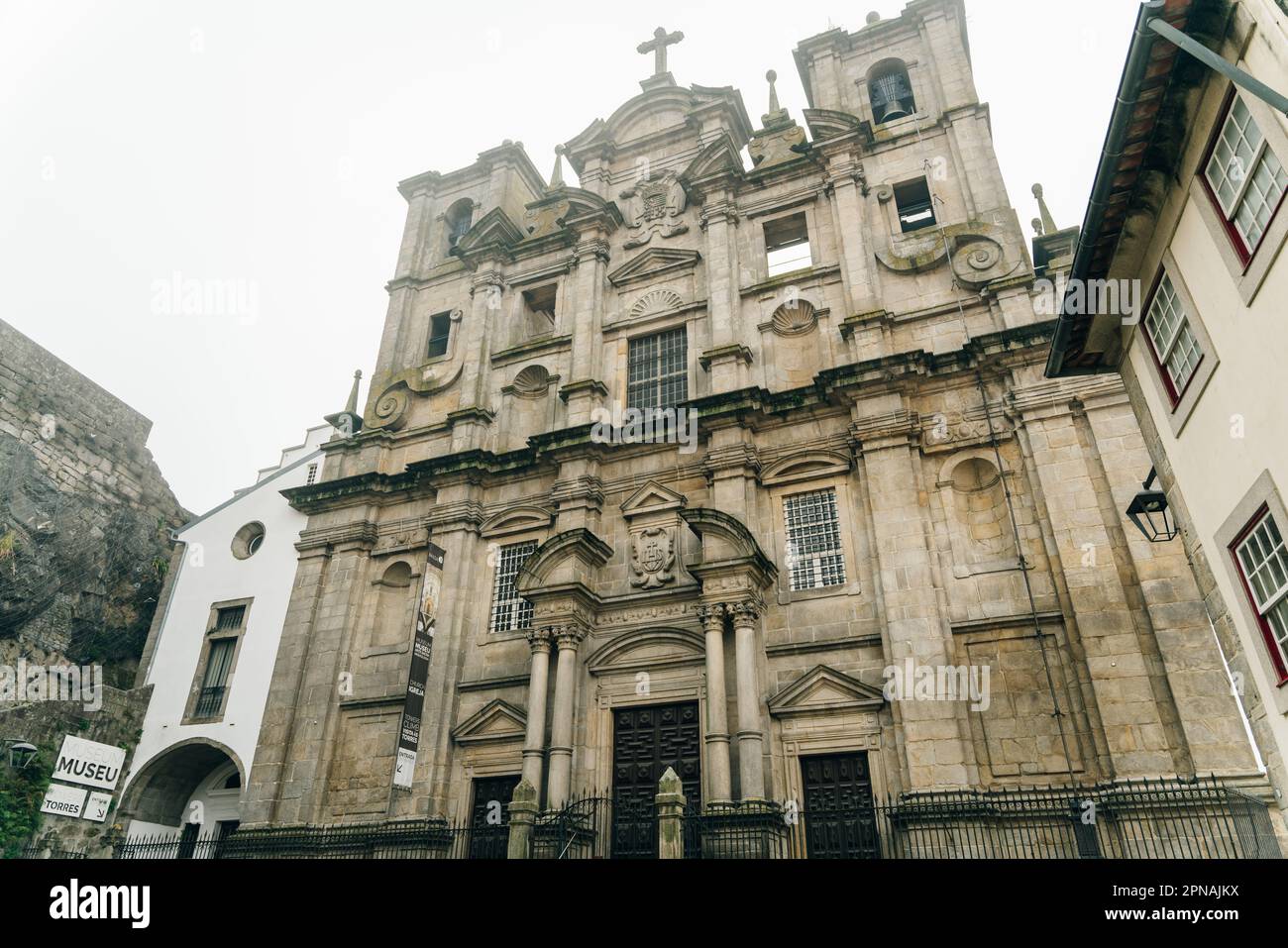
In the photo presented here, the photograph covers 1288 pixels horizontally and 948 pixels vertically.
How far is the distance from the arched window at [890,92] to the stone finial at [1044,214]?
441 centimetres

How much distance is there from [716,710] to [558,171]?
60.7 feet

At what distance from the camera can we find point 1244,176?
864 cm

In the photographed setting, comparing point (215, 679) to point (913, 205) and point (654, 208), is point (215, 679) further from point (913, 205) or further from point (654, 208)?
point (913, 205)

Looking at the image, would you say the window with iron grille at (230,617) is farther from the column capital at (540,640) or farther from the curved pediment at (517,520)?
the column capital at (540,640)

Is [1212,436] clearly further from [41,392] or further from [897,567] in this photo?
[41,392]

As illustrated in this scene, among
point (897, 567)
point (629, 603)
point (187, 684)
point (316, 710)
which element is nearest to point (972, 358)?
point (897, 567)

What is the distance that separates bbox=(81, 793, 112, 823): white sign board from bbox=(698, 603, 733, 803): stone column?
1381cm

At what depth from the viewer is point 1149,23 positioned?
8297 mm

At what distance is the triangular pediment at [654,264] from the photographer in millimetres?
22094

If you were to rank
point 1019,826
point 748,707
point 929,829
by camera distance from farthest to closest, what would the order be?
1. point 748,707
2. point 929,829
3. point 1019,826

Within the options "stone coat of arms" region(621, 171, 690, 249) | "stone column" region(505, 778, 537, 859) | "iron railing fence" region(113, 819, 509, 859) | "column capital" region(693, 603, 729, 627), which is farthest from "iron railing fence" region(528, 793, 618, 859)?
"stone coat of arms" region(621, 171, 690, 249)

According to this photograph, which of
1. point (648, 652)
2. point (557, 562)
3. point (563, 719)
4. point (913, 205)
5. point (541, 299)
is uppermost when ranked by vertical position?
point (541, 299)

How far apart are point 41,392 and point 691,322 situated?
19690 mm

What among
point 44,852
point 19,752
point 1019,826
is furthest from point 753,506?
point 44,852
